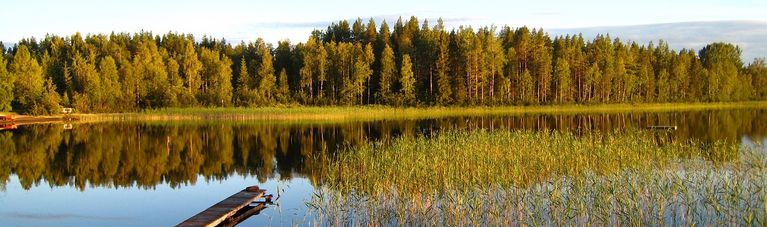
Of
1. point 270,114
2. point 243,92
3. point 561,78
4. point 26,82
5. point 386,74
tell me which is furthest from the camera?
point 561,78

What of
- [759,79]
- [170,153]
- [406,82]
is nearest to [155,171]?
[170,153]

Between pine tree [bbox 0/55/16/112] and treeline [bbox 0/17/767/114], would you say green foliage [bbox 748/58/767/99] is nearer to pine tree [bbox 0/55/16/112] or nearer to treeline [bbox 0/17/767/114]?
treeline [bbox 0/17/767/114]

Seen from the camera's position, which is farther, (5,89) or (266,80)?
(266,80)

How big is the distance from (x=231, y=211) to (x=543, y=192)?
6.63 metres

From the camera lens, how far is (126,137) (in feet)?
132

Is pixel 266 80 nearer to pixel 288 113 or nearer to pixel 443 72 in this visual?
pixel 288 113

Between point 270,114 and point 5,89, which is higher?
point 5,89

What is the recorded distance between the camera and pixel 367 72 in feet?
262

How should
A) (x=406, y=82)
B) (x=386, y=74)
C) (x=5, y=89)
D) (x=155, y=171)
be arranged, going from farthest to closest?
(x=386, y=74)
(x=406, y=82)
(x=5, y=89)
(x=155, y=171)

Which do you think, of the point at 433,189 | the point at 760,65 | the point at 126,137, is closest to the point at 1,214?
the point at 433,189

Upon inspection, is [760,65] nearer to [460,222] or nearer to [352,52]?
[352,52]

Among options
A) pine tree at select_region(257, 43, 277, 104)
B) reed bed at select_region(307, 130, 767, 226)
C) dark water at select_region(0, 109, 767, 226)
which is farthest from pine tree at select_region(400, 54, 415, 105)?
reed bed at select_region(307, 130, 767, 226)

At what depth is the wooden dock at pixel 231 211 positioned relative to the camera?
13172 millimetres

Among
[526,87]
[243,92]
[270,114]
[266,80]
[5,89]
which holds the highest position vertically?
[266,80]
